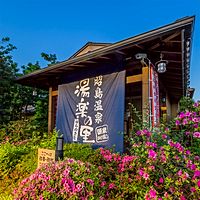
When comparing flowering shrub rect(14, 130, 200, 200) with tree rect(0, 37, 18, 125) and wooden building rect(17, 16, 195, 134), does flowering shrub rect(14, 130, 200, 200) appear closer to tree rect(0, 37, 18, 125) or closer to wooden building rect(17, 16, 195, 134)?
wooden building rect(17, 16, 195, 134)

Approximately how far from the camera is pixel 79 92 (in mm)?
6512

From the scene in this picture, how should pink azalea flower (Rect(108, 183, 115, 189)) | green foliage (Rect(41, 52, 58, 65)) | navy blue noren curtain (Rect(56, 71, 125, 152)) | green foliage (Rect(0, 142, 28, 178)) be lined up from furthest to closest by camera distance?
green foliage (Rect(41, 52, 58, 65))
navy blue noren curtain (Rect(56, 71, 125, 152))
green foliage (Rect(0, 142, 28, 178))
pink azalea flower (Rect(108, 183, 115, 189))

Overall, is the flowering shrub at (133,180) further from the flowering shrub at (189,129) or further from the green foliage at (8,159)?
the green foliage at (8,159)

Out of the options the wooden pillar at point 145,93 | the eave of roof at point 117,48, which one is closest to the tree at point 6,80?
the eave of roof at point 117,48

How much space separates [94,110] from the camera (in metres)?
5.99

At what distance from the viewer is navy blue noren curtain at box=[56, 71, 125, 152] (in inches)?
212

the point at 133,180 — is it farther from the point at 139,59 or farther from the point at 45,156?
the point at 139,59

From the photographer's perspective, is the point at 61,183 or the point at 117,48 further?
the point at 117,48

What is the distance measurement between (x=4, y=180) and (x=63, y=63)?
3.37 m

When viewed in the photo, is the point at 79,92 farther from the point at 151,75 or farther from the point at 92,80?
the point at 151,75

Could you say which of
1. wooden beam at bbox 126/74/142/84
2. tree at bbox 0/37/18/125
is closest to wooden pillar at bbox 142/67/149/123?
wooden beam at bbox 126/74/142/84

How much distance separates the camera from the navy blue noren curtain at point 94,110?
17.7 feet

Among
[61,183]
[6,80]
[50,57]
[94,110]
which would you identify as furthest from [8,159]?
[50,57]

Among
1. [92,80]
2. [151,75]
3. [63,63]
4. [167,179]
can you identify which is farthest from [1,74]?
[167,179]
